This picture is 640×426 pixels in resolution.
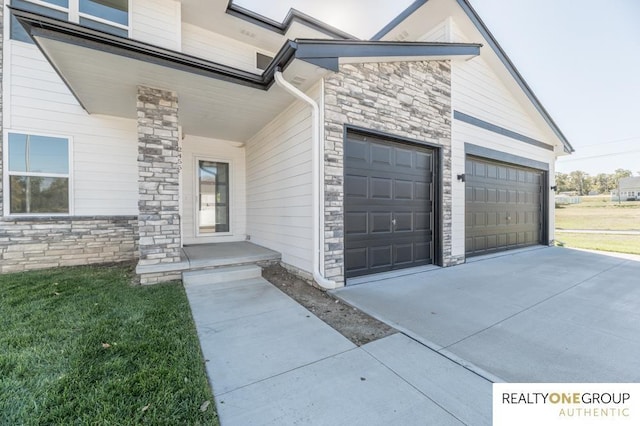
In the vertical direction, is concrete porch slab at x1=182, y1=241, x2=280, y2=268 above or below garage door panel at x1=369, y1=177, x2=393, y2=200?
below

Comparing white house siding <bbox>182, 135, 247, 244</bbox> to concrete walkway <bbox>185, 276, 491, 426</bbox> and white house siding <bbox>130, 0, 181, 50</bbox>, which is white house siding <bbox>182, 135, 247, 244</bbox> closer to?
white house siding <bbox>130, 0, 181, 50</bbox>

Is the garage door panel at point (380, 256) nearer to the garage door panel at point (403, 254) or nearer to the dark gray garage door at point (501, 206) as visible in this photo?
the garage door panel at point (403, 254)

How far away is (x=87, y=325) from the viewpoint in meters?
2.89

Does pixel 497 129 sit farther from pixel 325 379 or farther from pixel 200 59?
pixel 325 379

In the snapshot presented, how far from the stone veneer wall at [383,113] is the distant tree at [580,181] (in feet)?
175

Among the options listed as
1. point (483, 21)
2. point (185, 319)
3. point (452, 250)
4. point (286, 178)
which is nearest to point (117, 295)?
point (185, 319)

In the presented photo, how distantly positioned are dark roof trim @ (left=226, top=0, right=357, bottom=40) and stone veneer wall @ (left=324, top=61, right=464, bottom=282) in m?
2.98

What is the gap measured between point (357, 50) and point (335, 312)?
404 cm

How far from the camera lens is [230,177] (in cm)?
775

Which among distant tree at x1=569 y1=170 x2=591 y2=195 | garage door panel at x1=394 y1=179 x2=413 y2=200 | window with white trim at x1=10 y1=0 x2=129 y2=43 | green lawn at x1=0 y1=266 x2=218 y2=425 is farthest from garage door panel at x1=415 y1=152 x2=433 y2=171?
distant tree at x1=569 y1=170 x2=591 y2=195

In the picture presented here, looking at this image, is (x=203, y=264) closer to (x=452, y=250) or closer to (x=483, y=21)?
(x=452, y=250)

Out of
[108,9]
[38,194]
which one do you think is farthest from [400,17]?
[38,194]

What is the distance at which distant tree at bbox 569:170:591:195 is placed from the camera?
42875mm

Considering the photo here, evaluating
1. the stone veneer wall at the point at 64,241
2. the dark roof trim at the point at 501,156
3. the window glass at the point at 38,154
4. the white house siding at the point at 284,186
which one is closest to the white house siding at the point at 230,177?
the white house siding at the point at 284,186
